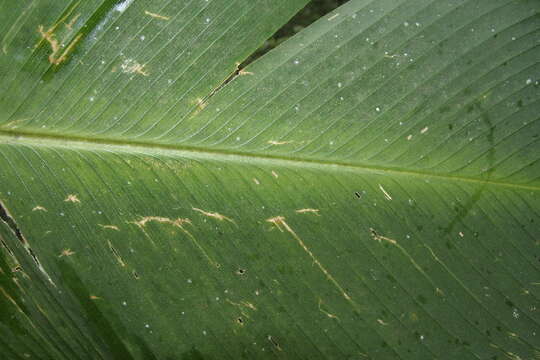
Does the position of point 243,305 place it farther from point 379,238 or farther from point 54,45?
point 54,45

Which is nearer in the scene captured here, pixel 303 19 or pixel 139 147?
pixel 139 147

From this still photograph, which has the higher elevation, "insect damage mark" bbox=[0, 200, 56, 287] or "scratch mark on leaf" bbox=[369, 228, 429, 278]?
"insect damage mark" bbox=[0, 200, 56, 287]

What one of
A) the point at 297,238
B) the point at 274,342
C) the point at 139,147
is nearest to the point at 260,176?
the point at 297,238

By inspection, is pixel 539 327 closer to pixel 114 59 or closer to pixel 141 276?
pixel 141 276

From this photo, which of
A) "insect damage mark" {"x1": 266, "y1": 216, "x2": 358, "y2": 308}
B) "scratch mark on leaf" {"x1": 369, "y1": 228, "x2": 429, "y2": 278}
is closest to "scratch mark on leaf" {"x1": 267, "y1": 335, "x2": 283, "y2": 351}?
"insect damage mark" {"x1": 266, "y1": 216, "x2": 358, "y2": 308}

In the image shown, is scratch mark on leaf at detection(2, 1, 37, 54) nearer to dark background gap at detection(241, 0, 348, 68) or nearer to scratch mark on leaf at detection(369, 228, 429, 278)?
dark background gap at detection(241, 0, 348, 68)

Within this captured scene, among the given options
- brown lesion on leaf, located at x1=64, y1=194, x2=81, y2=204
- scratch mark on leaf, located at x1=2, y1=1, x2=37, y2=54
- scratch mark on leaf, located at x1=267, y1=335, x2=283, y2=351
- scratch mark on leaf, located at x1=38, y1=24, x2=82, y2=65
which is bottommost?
scratch mark on leaf, located at x1=267, y1=335, x2=283, y2=351

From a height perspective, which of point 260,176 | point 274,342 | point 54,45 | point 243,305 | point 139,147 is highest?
point 54,45

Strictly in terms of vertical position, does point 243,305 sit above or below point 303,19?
below
